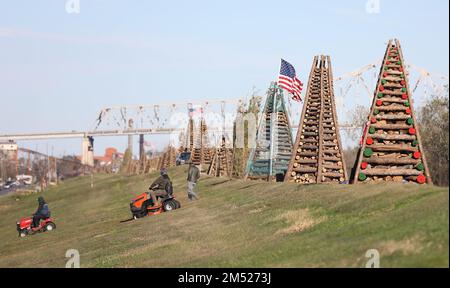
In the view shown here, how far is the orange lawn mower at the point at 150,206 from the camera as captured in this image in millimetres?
30422

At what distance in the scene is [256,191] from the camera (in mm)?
29750

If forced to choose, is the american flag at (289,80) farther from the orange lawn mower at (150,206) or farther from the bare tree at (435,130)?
the orange lawn mower at (150,206)

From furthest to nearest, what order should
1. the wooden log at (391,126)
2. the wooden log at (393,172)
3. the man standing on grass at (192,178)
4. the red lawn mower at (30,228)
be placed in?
the red lawn mower at (30,228), the man standing on grass at (192,178), the wooden log at (391,126), the wooden log at (393,172)

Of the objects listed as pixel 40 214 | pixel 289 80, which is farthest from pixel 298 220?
pixel 289 80

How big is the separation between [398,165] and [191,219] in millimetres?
6665

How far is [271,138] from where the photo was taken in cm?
4138

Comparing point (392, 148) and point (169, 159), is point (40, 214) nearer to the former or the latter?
point (392, 148)

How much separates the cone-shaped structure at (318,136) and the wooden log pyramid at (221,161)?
18.8m

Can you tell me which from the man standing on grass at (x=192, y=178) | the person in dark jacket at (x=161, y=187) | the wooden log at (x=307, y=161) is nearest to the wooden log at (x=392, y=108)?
the wooden log at (x=307, y=161)

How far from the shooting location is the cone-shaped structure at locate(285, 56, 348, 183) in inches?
1228

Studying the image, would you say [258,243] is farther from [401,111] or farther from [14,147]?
[14,147]

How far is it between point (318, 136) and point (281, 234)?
13448 millimetres

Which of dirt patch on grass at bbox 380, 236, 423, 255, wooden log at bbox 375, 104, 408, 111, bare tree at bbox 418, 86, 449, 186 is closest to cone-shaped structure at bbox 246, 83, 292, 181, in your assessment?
bare tree at bbox 418, 86, 449, 186

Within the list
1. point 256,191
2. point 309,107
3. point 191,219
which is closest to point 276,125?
point 309,107
